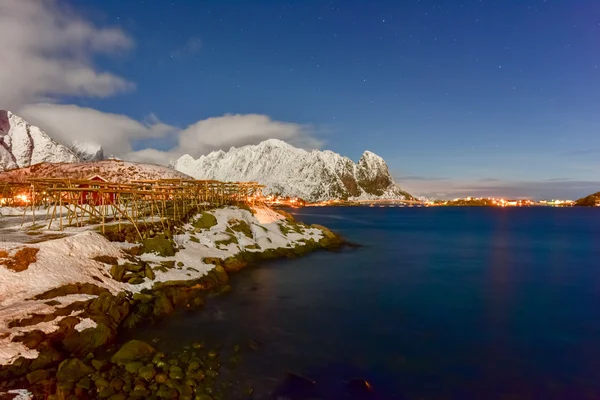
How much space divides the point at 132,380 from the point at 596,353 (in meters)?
23.6

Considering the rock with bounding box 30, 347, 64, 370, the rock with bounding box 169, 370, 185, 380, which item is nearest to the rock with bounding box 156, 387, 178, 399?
the rock with bounding box 169, 370, 185, 380

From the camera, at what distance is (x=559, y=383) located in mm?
15258

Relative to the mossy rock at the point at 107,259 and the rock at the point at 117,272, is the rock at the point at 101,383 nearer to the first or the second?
the rock at the point at 117,272

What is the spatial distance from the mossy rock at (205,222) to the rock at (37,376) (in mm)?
27967

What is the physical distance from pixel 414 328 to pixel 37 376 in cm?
1974

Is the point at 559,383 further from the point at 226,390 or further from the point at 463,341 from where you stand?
the point at 226,390

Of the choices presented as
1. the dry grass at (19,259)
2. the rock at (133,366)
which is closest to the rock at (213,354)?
the rock at (133,366)

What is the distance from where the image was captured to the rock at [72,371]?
13172 millimetres

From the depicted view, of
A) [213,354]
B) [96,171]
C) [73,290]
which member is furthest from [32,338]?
[96,171]

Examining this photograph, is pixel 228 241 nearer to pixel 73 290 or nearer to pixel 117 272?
pixel 117 272

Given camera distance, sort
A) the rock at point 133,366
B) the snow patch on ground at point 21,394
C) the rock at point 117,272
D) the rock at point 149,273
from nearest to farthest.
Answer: the snow patch on ground at point 21,394 → the rock at point 133,366 → the rock at point 117,272 → the rock at point 149,273

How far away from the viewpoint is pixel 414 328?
2162cm

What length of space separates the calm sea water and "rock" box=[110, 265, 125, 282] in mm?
5809

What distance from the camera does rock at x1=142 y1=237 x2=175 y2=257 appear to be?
29377 mm
